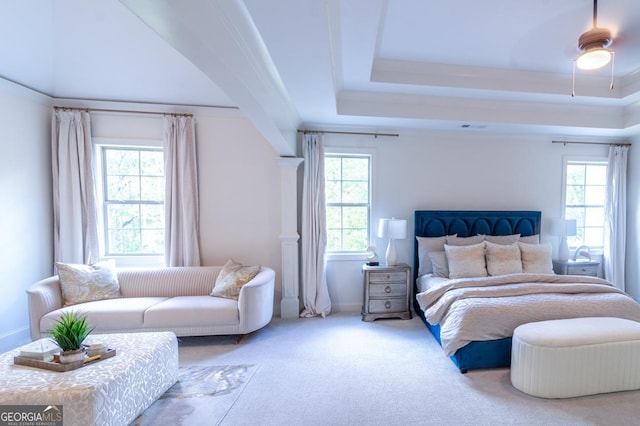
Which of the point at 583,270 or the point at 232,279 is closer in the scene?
the point at 232,279

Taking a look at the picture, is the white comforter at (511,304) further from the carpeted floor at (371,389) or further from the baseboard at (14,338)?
the baseboard at (14,338)

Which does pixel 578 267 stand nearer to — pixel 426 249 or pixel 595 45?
pixel 426 249

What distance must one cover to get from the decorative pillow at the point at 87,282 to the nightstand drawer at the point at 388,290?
3.10 meters

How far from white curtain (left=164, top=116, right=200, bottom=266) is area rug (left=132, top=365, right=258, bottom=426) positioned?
154 centimetres

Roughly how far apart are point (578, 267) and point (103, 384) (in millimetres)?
5508

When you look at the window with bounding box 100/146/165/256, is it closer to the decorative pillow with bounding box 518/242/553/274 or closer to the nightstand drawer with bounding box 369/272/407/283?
the nightstand drawer with bounding box 369/272/407/283

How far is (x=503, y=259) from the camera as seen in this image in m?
3.40

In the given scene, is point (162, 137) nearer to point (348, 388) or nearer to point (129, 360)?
point (129, 360)

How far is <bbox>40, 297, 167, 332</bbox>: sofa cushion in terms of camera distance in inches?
102

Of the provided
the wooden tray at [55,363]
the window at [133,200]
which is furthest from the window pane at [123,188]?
the wooden tray at [55,363]

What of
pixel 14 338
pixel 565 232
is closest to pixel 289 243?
pixel 14 338

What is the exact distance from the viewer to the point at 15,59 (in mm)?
2730

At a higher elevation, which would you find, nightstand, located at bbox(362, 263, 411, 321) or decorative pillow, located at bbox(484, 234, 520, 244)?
decorative pillow, located at bbox(484, 234, 520, 244)

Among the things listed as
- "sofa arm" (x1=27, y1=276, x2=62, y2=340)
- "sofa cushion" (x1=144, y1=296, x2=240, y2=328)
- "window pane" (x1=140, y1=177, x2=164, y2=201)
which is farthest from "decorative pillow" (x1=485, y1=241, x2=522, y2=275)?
"sofa arm" (x1=27, y1=276, x2=62, y2=340)
